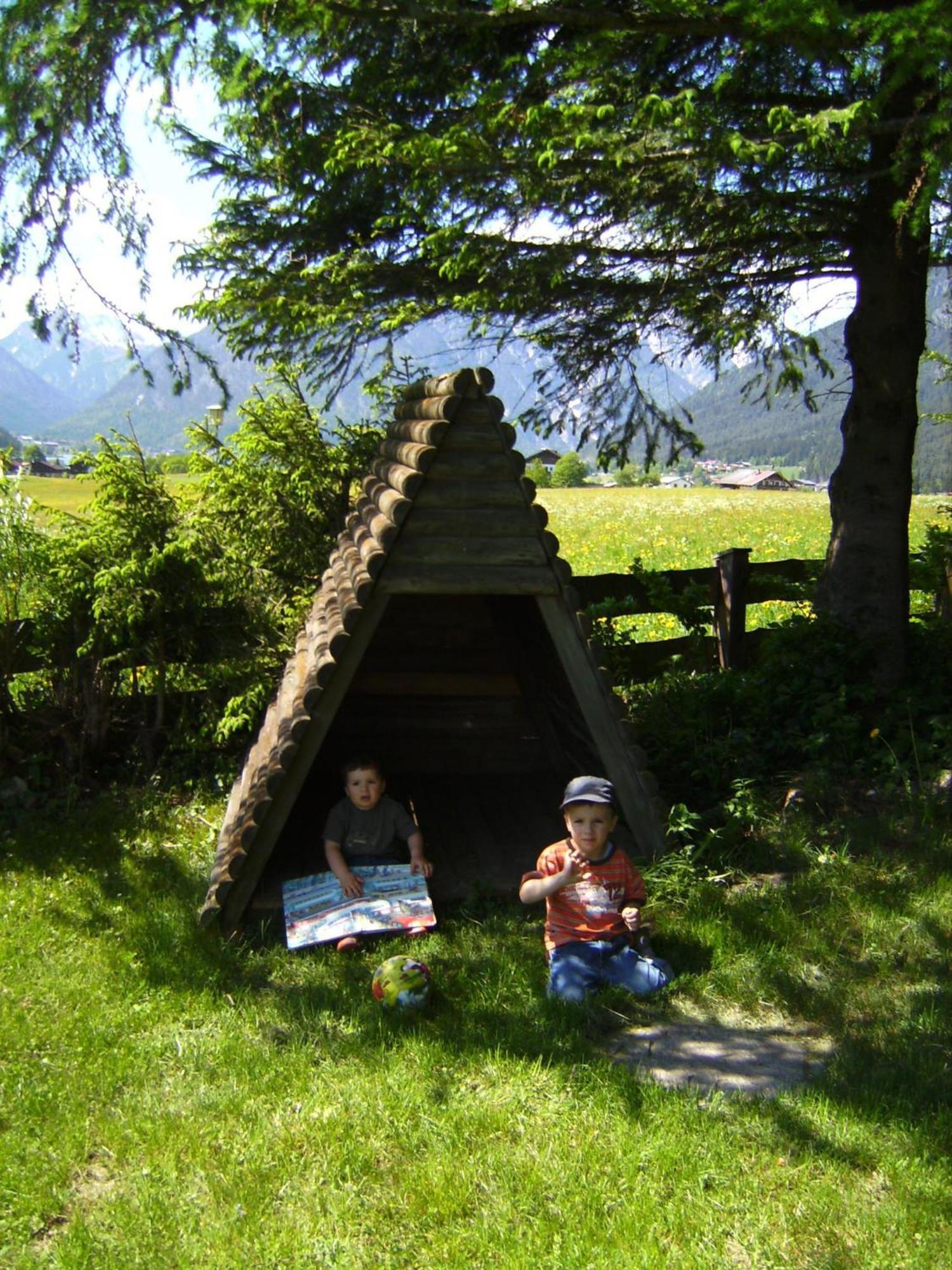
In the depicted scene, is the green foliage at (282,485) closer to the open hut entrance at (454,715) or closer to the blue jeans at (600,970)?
the open hut entrance at (454,715)

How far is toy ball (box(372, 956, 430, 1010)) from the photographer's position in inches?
166

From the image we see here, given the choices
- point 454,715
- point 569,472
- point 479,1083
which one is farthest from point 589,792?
point 569,472

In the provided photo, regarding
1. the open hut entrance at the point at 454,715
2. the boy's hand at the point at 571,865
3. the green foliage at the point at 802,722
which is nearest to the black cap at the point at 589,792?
the boy's hand at the point at 571,865

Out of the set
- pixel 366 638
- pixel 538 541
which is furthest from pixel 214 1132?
pixel 538 541

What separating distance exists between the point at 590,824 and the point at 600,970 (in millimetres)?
575

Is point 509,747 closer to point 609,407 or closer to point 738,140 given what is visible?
point 609,407

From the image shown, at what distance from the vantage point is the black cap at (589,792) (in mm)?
4492

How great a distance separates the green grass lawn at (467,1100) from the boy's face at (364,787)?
77 centimetres

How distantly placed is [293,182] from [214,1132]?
4946 mm

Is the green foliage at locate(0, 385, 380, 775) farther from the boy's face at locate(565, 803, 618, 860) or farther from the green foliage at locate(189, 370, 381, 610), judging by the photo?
the boy's face at locate(565, 803, 618, 860)

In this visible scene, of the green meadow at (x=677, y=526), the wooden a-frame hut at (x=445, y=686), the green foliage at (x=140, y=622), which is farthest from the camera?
the green meadow at (x=677, y=526)

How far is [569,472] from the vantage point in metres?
52.7

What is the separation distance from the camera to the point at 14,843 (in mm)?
5875

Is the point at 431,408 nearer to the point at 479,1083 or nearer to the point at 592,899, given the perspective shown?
the point at 592,899
